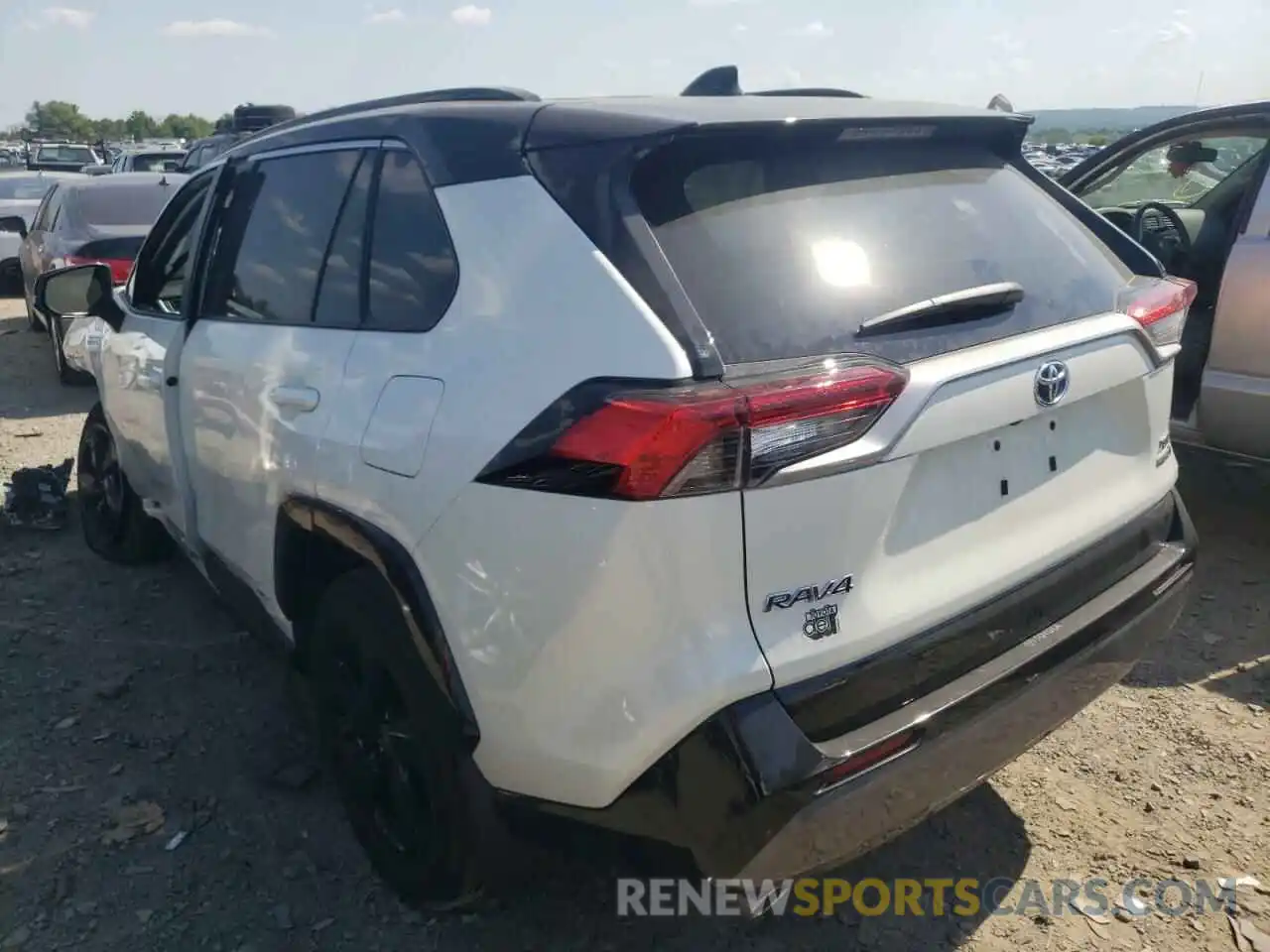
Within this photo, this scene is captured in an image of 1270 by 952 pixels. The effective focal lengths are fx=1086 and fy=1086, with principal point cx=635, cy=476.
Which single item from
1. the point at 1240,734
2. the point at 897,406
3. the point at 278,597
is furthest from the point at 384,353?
the point at 1240,734

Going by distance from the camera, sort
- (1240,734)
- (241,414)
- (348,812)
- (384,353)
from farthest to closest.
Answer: (1240,734) < (241,414) < (348,812) < (384,353)

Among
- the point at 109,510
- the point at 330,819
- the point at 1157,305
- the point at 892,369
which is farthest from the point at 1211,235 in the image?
the point at 109,510

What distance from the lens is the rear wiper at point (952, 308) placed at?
6.58 ft

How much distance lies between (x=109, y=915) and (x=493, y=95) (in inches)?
85.3

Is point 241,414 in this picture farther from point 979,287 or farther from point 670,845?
point 979,287

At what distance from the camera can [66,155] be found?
79.5ft

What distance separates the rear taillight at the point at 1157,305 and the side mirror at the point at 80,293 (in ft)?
11.5

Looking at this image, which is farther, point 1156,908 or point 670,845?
point 1156,908

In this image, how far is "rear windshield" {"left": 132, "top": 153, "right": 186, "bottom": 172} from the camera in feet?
54.0

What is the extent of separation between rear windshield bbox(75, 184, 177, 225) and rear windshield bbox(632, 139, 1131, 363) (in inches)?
330

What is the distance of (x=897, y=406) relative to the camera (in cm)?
189

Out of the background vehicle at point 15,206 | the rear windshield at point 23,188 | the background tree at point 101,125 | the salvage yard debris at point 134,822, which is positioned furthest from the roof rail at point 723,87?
the background tree at point 101,125

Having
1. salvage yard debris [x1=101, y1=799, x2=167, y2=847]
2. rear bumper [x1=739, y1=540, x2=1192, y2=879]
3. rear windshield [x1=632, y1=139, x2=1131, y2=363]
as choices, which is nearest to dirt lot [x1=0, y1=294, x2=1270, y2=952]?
salvage yard debris [x1=101, y1=799, x2=167, y2=847]

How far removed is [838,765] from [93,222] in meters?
9.16
